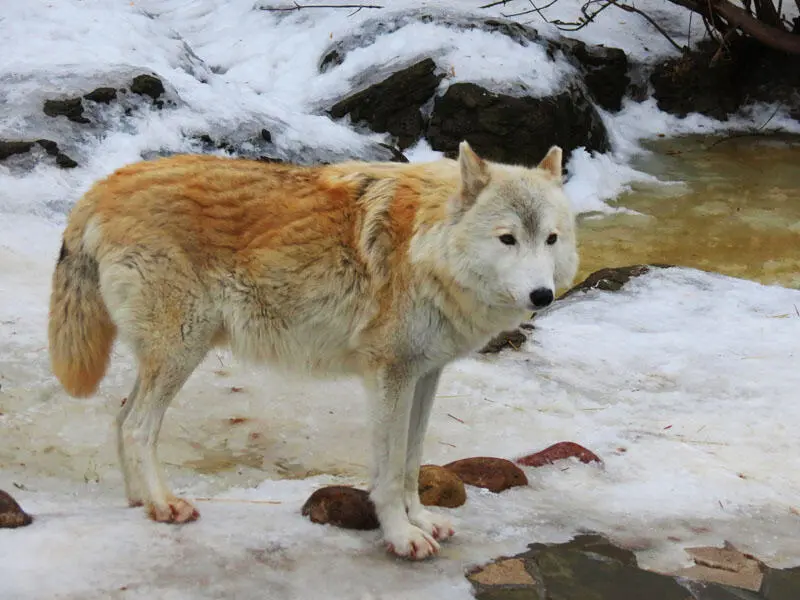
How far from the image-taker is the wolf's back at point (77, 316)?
381 cm

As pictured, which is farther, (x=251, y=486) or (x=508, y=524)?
(x=251, y=486)

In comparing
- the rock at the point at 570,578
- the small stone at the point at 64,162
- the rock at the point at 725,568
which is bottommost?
the rock at the point at 725,568

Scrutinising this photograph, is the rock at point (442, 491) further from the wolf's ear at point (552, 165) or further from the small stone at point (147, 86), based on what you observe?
the small stone at point (147, 86)

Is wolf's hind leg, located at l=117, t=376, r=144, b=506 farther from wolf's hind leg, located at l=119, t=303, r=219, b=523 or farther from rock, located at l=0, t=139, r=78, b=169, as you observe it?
rock, located at l=0, t=139, r=78, b=169

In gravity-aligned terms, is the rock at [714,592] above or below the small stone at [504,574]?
below

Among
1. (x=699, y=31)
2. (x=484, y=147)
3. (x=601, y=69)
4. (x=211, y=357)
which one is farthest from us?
(x=699, y=31)

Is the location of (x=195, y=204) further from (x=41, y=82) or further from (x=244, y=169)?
(x=41, y=82)

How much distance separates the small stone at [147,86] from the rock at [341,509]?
19.1 feet

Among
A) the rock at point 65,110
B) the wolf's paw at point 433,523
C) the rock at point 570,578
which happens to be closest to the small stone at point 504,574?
the rock at point 570,578

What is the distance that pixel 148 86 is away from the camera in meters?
8.48

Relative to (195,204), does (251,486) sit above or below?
below

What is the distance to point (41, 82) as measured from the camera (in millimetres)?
8297

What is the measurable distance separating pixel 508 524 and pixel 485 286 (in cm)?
103

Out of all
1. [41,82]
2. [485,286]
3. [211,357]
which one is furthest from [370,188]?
[41,82]
